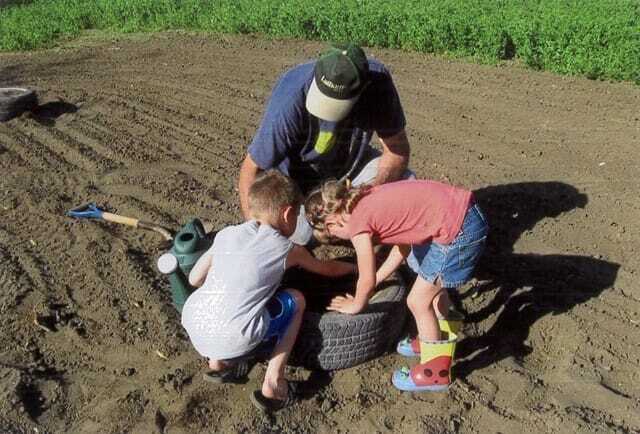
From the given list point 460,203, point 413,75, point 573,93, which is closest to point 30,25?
point 413,75

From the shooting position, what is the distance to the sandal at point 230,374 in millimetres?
3832

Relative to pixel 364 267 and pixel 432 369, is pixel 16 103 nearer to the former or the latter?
pixel 364 267

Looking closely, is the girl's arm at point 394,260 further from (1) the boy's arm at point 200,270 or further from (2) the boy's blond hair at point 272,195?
(1) the boy's arm at point 200,270

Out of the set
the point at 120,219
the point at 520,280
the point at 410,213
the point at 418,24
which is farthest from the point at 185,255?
the point at 418,24

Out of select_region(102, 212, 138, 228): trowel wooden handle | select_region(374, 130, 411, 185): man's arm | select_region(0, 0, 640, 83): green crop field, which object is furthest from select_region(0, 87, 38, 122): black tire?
select_region(374, 130, 411, 185): man's arm

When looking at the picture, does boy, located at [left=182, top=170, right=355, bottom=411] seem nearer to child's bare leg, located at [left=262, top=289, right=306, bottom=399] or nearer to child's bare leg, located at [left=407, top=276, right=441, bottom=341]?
child's bare leg, located at [left=262, top=289, right=306, bottom=399]

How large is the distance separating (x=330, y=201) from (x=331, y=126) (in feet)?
3.18

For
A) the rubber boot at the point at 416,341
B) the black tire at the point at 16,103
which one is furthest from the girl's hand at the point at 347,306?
the black tire at the point at 16,103

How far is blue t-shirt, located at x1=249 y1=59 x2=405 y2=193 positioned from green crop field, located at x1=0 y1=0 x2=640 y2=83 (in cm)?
470

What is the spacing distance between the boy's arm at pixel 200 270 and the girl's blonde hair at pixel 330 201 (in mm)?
570

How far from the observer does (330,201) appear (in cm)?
358

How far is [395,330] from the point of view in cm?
406

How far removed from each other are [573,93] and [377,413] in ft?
17.2

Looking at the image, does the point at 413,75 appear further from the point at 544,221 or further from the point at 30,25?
the point at 30,25
